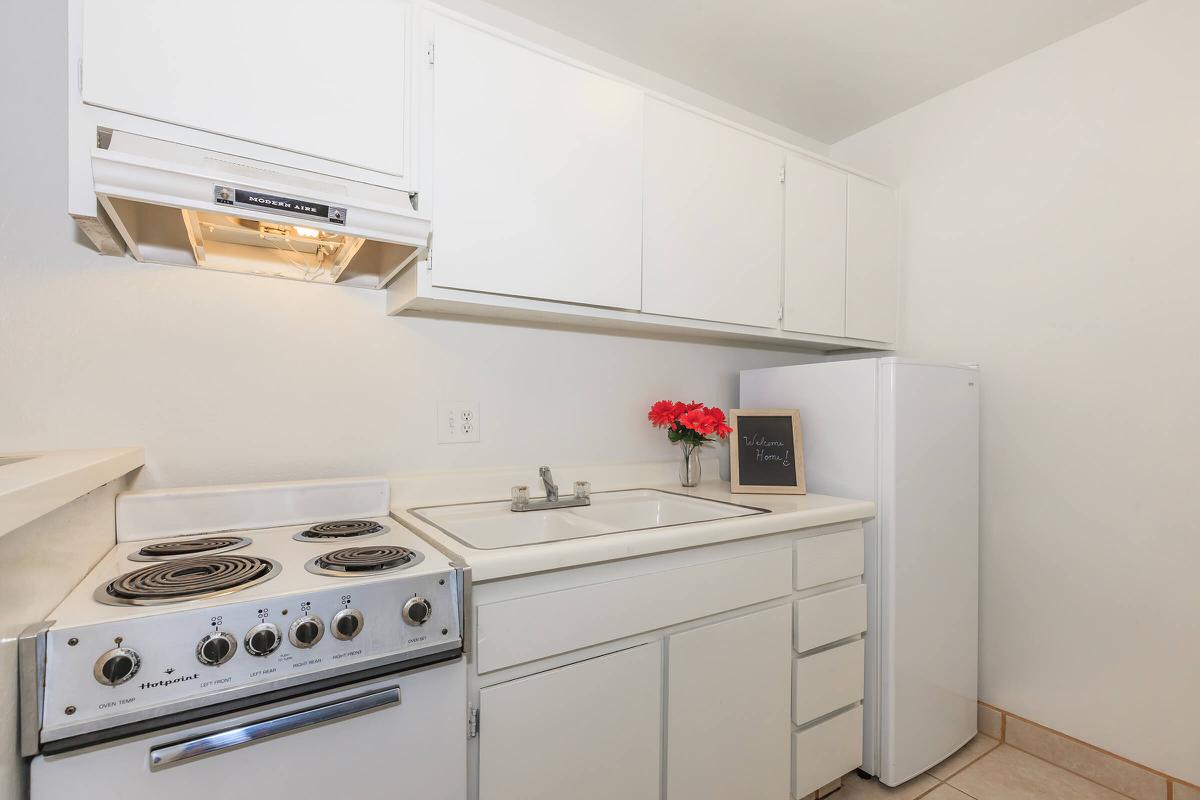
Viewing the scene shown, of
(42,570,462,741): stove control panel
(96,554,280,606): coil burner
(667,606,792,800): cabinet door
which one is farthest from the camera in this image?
(667,606,792,800): cabinet door

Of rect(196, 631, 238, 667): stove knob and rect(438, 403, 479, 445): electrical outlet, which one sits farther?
rect(438, 403, 479, 445): electrical outlet

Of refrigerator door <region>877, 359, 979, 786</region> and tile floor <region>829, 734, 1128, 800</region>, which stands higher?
refrigerator door <region>877, 359, 979, 786</region>

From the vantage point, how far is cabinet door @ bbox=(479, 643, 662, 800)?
3.74 ft

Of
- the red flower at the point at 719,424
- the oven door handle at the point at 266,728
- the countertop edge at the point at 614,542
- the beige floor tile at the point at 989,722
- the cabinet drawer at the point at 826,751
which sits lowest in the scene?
the beige floor tile at the point at 989,722

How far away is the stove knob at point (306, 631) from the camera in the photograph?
92 cm

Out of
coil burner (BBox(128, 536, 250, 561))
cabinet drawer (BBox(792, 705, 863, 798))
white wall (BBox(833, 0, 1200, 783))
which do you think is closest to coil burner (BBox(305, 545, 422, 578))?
coil burner (BBox(128, 536, 250, 561))

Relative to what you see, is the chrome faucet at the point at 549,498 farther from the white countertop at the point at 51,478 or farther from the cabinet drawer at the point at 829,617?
the white countertop at the point at 51,478

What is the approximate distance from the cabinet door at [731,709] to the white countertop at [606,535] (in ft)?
0.80

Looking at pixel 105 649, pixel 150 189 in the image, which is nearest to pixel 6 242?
pixel 150 189

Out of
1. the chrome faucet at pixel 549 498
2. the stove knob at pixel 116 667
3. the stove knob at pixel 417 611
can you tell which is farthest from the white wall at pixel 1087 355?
the stove knob at pixel 116 667

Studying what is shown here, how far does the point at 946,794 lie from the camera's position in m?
1.79

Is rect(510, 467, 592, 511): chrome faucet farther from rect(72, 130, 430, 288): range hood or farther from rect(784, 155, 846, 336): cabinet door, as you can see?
rect(784, 155, 846, 336): cabinet door

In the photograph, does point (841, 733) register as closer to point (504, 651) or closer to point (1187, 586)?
point (1187, 586)

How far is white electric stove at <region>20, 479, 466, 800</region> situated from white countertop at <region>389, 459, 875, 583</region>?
0.41ft
